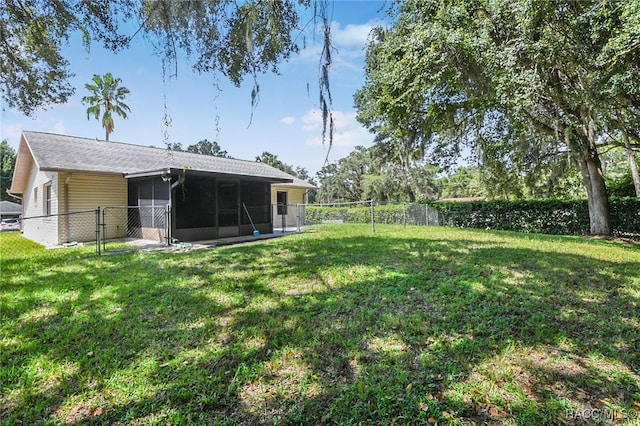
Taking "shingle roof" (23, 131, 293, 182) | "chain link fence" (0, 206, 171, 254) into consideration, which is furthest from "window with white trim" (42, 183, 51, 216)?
"shingle roof" (23, 131, 293, 182)

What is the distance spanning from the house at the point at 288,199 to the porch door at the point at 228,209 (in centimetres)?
430

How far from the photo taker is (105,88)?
1667 cm

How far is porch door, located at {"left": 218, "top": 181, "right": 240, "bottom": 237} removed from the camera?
975 cm

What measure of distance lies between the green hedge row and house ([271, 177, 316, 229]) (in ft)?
13.3

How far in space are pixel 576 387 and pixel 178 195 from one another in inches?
358

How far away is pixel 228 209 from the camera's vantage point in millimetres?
9977

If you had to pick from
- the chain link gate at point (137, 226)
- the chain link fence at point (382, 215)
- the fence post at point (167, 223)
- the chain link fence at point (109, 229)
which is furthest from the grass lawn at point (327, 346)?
the chain link fence at point (382, 215)

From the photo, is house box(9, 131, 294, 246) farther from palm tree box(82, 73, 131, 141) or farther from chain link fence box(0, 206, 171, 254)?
palm tree box(82, 73, 131, 141)

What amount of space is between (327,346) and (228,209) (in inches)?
322

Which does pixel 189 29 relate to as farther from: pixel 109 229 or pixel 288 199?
pixel 288 199

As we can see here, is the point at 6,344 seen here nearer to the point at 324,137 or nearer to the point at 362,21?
the point at 324,137

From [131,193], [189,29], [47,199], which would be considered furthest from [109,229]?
[189,29]

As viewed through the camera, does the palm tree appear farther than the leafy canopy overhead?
Yes

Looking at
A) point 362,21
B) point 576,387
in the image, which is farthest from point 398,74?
point 576,387
